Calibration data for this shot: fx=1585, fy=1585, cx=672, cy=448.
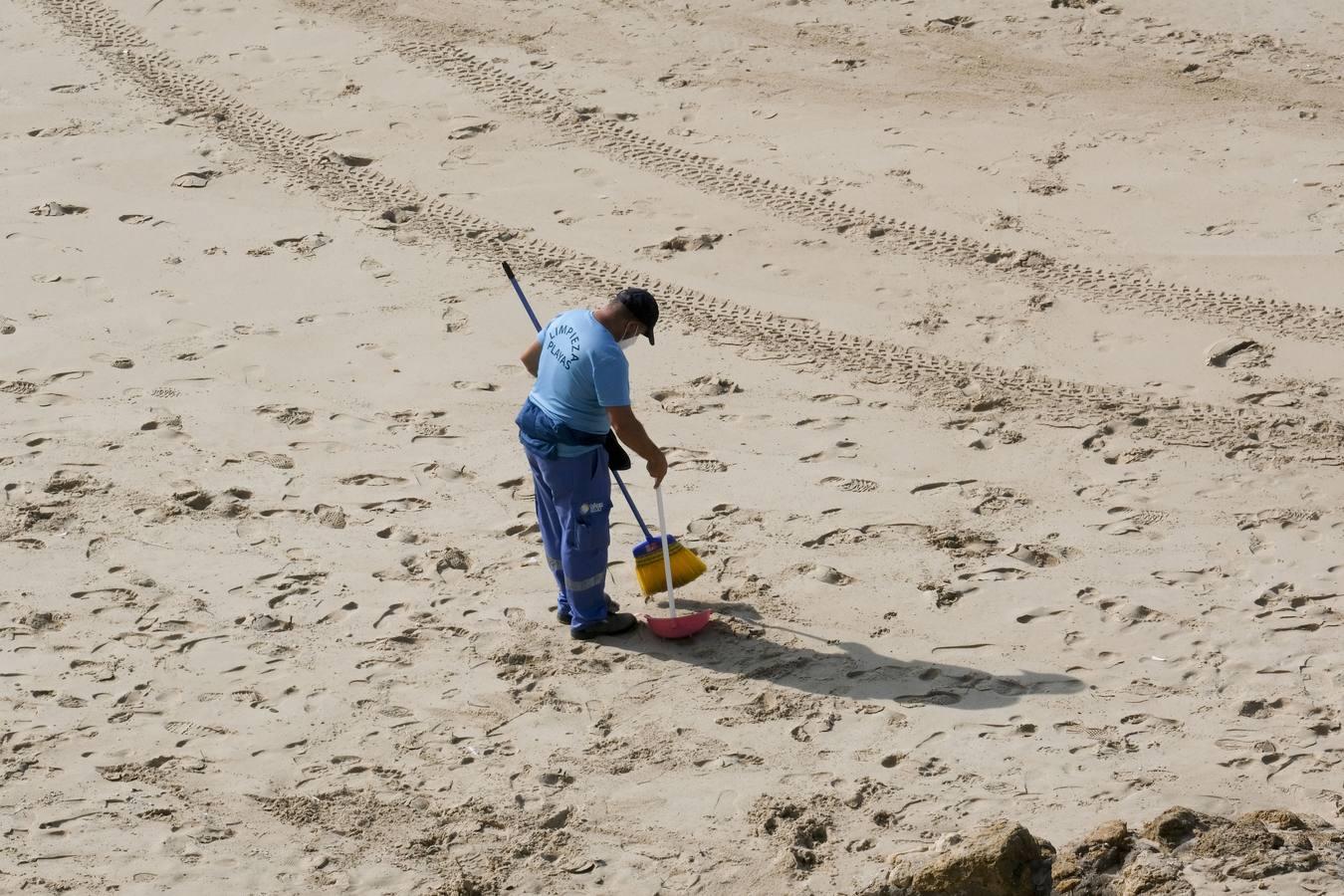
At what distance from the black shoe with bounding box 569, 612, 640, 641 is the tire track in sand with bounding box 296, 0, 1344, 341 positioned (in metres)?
3.60

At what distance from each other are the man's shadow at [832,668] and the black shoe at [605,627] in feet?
0.18

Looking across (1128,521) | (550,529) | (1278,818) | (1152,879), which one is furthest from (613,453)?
(1278,818)

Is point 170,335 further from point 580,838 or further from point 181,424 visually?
point 580,838

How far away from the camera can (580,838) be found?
5270mm

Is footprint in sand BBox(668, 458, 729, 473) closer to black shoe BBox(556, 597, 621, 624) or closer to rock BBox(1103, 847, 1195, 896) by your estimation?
black shoe BBox(556, 597, 621, 624)

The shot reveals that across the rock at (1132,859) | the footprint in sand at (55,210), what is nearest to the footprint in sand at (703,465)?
the rock at (1132,859)

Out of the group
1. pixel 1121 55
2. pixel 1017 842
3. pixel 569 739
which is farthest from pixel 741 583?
pixel 1121 55

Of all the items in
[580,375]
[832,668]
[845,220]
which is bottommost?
[832,668]

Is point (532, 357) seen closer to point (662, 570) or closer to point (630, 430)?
point (630, 430)

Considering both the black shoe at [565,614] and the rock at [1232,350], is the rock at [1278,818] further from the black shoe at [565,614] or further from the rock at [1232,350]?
the rock at [1232,350]

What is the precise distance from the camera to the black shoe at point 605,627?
6.39 meters

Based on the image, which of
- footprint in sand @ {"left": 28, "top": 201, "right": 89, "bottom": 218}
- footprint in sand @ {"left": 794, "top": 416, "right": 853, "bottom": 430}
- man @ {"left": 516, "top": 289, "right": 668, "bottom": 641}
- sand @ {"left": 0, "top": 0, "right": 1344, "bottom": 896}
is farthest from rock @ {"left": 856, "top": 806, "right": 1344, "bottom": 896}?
footprint in sand @ {"left": 28, "top": 201, "right": 89, "bottom": 218}

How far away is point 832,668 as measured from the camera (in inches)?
241

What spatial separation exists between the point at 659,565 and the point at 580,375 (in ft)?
2.94
